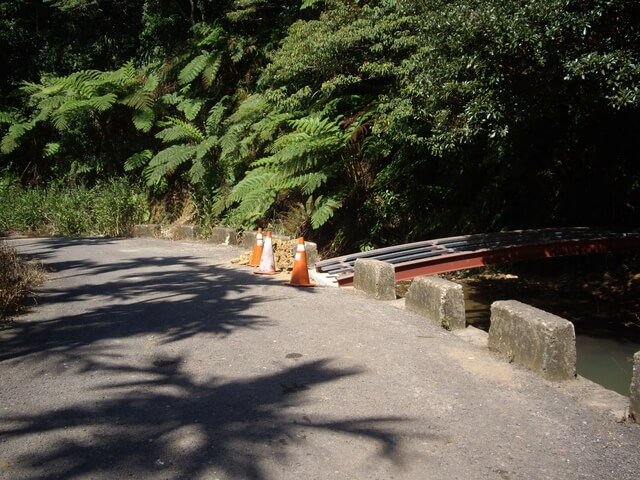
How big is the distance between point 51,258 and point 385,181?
645 centimetres

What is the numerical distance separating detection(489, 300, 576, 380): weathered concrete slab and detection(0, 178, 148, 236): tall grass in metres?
13.8

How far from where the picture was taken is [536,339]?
17.1 feet

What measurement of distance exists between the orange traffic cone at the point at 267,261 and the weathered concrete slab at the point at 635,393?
6454mm

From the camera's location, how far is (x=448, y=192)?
43.5ft

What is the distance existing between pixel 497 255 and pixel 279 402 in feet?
20.4

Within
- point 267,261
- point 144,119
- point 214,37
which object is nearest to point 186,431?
point 267,261

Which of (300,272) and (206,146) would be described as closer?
(300,272)

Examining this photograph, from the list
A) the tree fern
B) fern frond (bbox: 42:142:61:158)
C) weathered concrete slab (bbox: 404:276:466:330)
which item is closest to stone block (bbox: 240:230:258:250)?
weathered concrete slab (bbox: 404:276:466:330)

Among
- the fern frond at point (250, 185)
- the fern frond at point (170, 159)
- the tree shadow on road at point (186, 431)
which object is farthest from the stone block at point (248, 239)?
the tree shadow on road at point (186, 431)

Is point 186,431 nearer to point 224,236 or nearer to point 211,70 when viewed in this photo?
point 224,236

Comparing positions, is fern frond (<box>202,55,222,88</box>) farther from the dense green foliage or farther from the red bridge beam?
the red bridge beam

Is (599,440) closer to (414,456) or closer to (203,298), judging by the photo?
(414,456)

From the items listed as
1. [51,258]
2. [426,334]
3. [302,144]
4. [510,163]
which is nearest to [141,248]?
[51,258]

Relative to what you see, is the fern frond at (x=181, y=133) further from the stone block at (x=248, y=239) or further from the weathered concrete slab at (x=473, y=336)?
the weathered concrete slab at (x=473, y=336)
